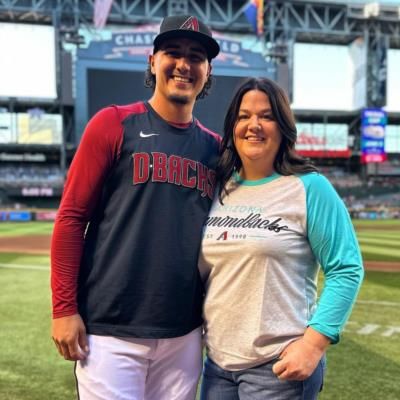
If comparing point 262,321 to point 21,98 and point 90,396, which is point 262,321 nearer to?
point 90,396

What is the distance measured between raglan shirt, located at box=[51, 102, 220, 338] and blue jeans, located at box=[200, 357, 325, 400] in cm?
26

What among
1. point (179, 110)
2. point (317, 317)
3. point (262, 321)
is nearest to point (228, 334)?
point (262, 321)

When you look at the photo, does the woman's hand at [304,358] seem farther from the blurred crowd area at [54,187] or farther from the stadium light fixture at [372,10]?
the stadium light fixture at [372,10]

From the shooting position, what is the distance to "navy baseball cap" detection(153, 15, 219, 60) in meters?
2.00

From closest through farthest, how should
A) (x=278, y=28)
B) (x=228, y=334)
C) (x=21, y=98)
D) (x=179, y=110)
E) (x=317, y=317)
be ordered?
(x=317, y=317), (x=228, y=334), (x=179, y=110), (x=21, y=98), (x=278, y=28)

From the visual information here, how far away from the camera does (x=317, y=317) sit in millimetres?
1753

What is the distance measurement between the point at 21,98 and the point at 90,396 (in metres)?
47.7

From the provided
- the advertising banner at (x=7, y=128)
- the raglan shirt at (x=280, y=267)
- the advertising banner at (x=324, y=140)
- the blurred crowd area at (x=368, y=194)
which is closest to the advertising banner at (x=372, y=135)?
the advertising banner at (x=324, y=140)

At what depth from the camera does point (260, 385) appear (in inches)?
71.8

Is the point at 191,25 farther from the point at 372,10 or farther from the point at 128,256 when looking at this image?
the point at 372,10

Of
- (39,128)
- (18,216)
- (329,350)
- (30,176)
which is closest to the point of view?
(329,350)

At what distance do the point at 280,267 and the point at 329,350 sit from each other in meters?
3.21

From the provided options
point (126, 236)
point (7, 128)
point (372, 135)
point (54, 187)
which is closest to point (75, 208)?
point (126, 236)

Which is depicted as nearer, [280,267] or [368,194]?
[280,267]
